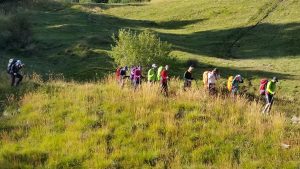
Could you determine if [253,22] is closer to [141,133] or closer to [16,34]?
[16,34]

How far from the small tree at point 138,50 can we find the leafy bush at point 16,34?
20.2 m

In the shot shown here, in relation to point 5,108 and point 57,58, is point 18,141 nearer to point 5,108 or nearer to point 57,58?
point 5,108

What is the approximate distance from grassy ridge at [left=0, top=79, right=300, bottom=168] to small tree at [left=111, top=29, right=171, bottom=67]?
34.0m

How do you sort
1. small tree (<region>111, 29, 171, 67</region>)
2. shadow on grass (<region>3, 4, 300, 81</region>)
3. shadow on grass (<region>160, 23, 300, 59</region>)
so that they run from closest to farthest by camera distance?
small tree (<region>111, 29, 171, 67</region>)
shadow on grass (<region>3, 4, 300, 81</region>)
shadow on grass (<region>160, 23, 300, 59</region>)

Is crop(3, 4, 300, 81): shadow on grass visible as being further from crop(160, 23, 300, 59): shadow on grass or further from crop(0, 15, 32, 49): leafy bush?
crop(0, 15, 32, 49): leafy bush

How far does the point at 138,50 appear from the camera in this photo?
5294cm

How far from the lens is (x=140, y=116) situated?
1622 cm

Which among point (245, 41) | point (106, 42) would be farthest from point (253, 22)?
point (106, 42)

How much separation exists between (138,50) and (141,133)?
125ft

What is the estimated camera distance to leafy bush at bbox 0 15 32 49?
6862 centimetres

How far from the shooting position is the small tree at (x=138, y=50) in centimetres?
5247

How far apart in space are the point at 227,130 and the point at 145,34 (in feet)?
131

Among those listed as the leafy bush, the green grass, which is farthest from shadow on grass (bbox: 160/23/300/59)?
the green grass

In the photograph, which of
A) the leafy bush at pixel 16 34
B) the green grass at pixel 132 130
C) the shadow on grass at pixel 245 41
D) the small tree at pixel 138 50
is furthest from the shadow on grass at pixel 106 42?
the green grass at pixel 132 130
